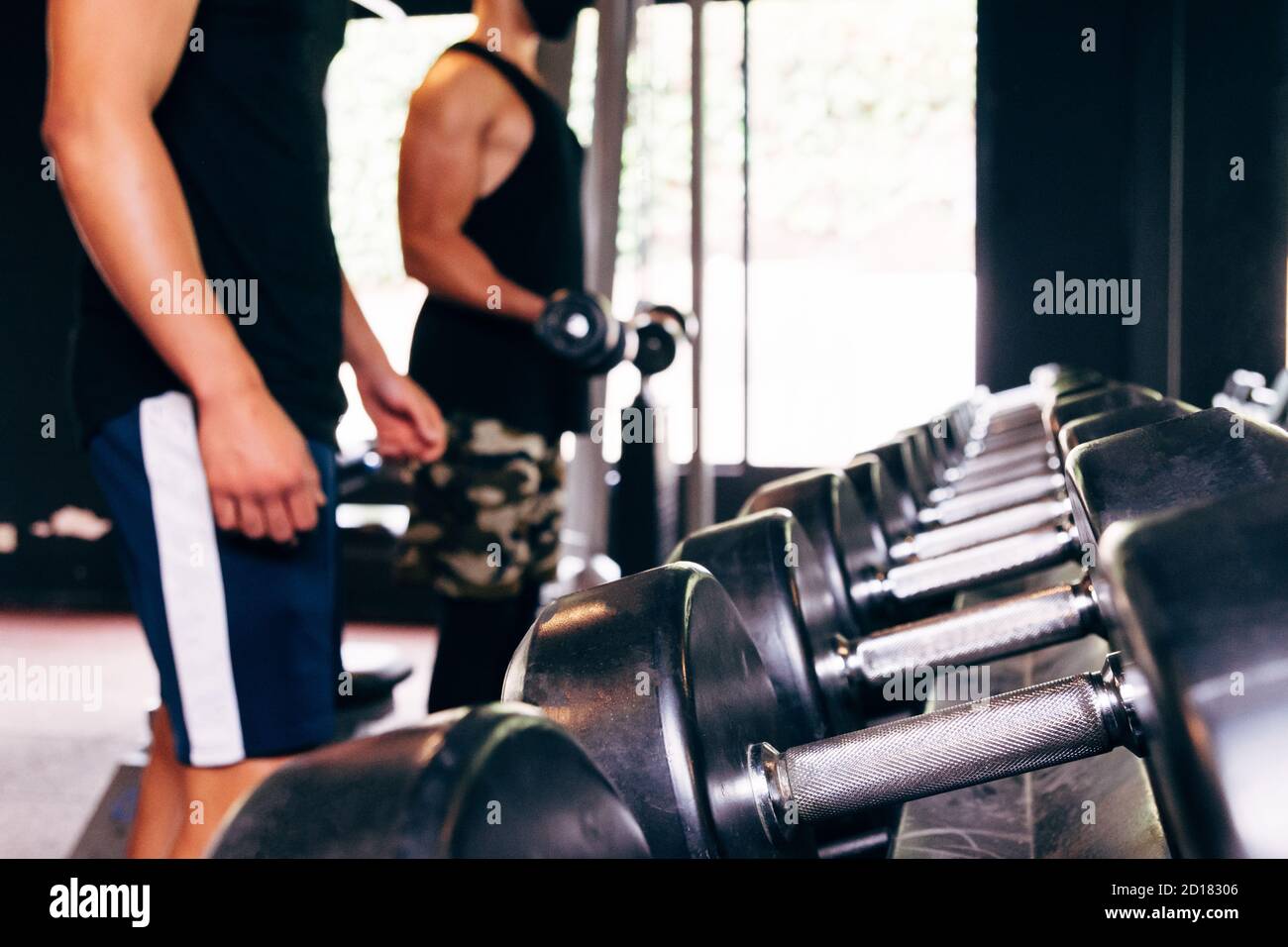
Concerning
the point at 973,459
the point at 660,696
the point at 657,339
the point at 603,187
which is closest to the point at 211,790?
the point at 660,696

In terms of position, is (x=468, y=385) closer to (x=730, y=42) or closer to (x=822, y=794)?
(x=822, y=794)

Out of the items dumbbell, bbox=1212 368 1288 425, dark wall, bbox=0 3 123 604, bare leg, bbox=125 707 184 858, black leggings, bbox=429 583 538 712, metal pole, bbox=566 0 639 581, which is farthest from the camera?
dark wall, bbox=0 3 123 604

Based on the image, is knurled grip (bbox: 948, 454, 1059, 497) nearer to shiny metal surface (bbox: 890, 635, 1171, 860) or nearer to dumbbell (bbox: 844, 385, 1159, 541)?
dumbbell (bbox: 844, 385, 1159, 541)

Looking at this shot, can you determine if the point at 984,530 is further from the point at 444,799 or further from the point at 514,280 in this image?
the point at 444,799

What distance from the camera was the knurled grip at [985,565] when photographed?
110 centimetres

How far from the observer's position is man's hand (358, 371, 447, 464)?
1.46 meters

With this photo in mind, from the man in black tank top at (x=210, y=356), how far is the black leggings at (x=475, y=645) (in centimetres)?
75

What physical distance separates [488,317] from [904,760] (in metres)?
1.42

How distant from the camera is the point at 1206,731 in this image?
0.98 ft

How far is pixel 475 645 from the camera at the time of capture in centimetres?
194

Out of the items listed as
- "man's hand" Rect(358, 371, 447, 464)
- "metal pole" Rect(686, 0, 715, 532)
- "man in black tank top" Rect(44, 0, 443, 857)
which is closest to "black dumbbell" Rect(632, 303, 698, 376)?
"metal pole" Rect(686, 0, 715, 532)

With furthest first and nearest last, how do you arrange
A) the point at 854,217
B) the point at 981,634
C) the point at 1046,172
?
the point at 854,217, the point at 1046,172, the point at 981,634

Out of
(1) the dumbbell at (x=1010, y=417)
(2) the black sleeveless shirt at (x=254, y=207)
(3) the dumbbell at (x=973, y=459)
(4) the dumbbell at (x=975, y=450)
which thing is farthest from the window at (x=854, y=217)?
(2) the black sleeveless shirt at (x=254, y=207)

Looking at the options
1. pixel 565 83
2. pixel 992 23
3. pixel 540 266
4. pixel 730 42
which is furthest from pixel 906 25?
pixel 540 266
